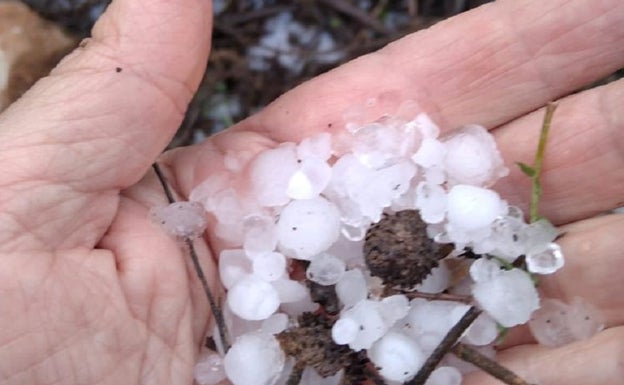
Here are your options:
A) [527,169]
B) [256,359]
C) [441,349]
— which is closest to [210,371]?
[256,359]

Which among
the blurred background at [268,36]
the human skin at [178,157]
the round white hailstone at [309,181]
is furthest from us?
the blurred background at [268,36]

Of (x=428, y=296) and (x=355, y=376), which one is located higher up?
(x=428, y=296)

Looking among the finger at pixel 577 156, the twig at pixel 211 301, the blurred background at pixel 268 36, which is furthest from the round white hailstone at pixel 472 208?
the blurred background at pixel 268 36

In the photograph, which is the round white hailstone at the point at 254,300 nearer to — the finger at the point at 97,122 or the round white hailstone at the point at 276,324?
the round white hailstone at the point at 276,324

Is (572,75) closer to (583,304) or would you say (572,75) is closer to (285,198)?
(583,304)

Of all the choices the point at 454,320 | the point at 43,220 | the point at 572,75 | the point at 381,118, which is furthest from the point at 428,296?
the point at 43,220

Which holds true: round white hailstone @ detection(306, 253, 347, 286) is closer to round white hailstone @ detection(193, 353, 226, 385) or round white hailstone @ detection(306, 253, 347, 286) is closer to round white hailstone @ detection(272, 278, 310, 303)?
round white hailstone @ detection(272, 278, 310, 303)

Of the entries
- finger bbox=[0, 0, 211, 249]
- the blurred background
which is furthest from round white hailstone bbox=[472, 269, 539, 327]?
the blurred background
